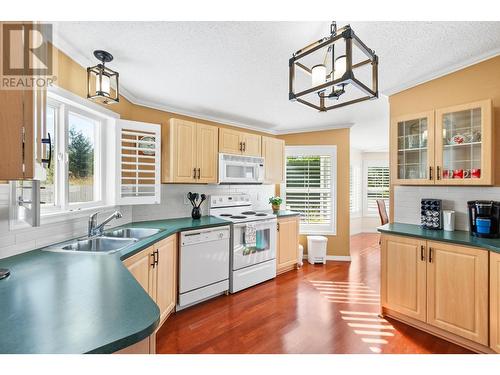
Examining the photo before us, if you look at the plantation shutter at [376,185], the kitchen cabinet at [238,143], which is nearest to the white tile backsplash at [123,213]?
the kitchen cabinet at [238,143]

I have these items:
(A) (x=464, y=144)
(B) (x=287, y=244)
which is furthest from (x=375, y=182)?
(A) (x=464, y=144)

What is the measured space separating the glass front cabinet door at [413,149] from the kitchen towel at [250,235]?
5.79 ft

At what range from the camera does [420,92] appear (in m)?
2.71

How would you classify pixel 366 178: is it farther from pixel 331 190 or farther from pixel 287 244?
pixel 287 244

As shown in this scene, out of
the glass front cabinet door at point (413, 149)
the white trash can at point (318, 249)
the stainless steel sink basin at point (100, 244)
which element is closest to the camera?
the stainless steel sink basin at point (100, 244)

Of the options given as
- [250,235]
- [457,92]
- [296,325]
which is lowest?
[296,325]

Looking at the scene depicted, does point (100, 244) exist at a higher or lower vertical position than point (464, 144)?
lower

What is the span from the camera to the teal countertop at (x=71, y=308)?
72 centimetres

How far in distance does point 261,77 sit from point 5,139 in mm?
2140

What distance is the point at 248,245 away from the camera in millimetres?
3285

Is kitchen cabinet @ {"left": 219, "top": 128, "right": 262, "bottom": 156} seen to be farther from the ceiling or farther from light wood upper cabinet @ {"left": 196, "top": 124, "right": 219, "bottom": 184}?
the ceiling

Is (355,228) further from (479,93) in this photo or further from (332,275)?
(479,93)

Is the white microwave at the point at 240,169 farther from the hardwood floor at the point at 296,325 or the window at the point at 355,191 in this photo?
the window at the point at 355,191

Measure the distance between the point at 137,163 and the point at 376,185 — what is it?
6.64 meters
